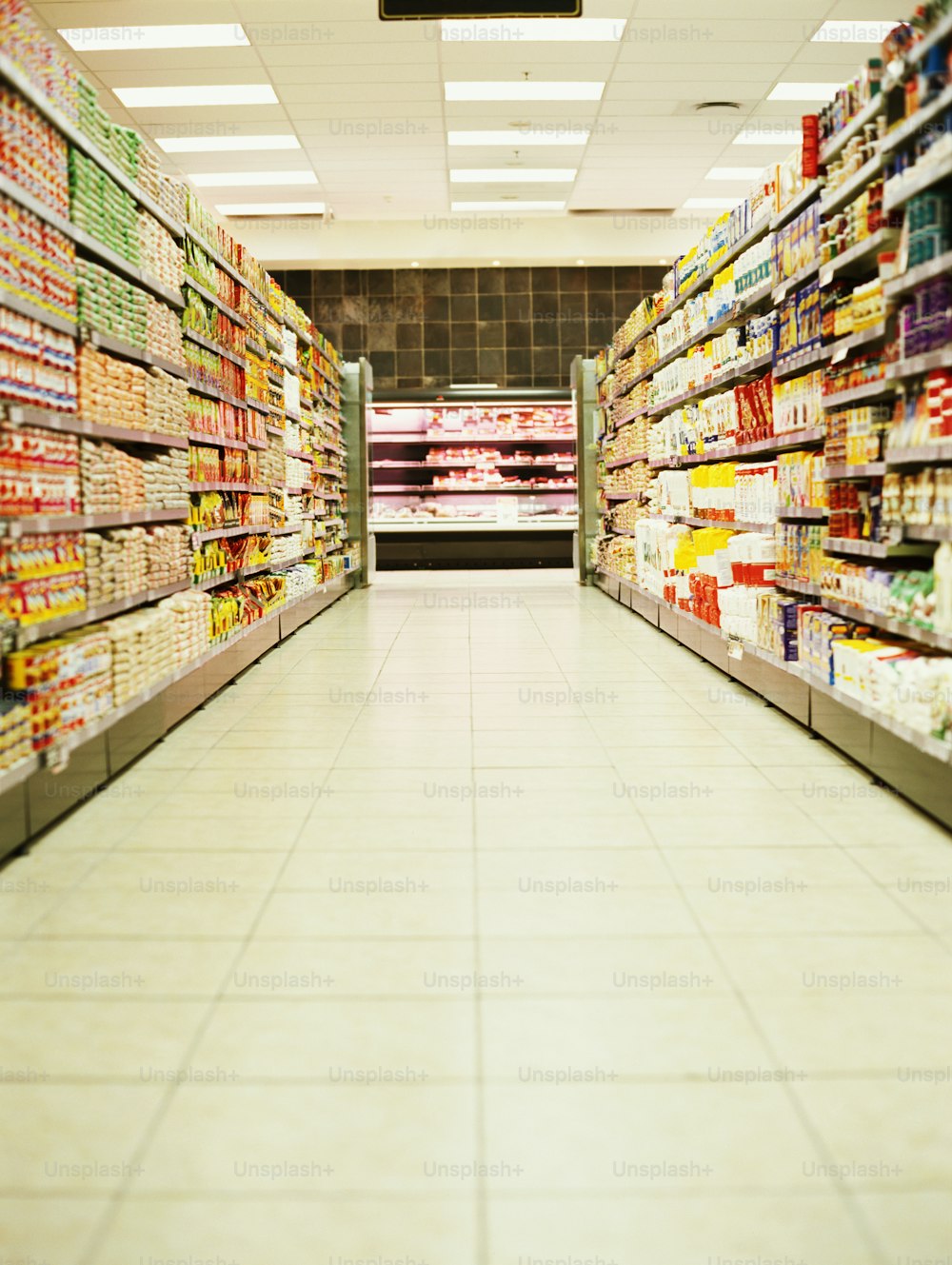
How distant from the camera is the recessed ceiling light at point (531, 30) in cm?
824

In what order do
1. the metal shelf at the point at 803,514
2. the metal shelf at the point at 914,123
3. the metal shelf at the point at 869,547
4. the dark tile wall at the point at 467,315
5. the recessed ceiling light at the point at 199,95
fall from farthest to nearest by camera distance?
the dark tile wall at the point at 467,315, the recessed ceiling light at the point at 199,95, the metal shelf at the point at 803,514, the metal shelf at the point at 869,547, the metal shelf at the point at 914,123

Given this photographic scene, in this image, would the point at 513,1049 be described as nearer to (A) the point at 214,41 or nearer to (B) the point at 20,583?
(B) the point at 20,583

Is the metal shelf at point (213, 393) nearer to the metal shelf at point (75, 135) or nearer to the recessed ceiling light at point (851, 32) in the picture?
the metal shelf at point (75, 135)

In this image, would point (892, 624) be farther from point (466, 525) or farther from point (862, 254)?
point (466, 525)

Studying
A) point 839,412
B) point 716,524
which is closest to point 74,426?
point 839,412

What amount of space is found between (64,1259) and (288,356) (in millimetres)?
7844

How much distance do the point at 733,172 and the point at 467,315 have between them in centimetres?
433

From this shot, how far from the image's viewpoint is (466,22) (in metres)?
8.14

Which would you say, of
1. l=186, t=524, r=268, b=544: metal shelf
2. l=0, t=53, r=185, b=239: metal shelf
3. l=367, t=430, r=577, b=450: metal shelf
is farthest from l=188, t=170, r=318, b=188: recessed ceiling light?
l=0, t=53, r=185, b=239: metal shelf

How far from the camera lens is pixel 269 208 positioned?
1353 cm

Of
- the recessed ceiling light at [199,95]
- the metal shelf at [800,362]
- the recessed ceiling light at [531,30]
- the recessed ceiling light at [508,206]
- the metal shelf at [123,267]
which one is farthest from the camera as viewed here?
the recessed ceiling light at [508,206]

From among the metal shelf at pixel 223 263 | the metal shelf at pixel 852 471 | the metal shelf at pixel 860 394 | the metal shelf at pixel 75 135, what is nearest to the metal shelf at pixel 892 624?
the metal shelf at pixel 852 471

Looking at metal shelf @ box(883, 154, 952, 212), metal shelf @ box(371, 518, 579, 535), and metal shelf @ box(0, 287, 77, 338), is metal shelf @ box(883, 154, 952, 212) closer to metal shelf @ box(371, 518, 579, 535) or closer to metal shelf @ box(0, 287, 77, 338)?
metal shelf @ box(0, 287, 77, 338)

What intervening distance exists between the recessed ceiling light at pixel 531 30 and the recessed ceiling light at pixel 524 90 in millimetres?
913
